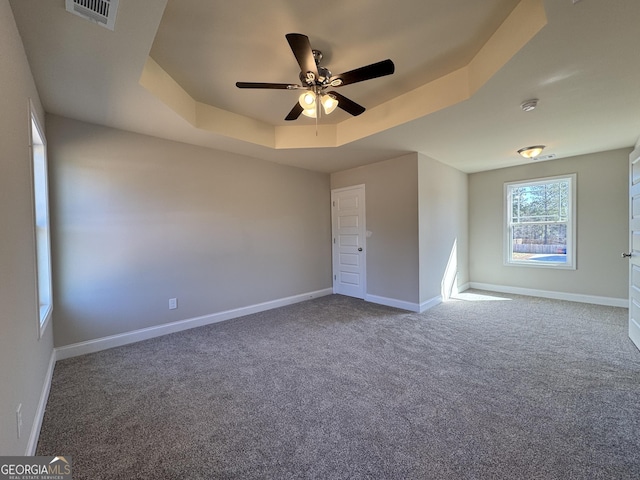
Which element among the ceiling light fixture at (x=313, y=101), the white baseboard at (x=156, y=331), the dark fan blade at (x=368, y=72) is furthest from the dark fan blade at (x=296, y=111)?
the white baseboard at (x=156, y=331)

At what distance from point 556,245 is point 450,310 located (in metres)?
2.46

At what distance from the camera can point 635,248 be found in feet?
9.05

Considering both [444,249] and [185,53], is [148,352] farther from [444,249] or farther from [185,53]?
[444,249]

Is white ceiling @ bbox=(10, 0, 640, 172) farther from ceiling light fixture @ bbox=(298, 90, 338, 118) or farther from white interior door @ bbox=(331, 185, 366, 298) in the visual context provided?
white interior door @ bbox=(331, 185, 366, 298)

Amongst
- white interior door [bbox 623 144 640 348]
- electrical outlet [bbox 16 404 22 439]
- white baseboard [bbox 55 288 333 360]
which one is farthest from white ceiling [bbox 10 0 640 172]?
white baseboard [bbox 55 288 333 360]

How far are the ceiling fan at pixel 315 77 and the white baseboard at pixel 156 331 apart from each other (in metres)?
2.88

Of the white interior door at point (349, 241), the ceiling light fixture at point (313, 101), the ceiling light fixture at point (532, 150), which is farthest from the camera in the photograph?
the white interior door at point (349, 241)

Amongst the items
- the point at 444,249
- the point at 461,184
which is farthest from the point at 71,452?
the point at 461,184

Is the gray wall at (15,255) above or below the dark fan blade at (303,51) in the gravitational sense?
below

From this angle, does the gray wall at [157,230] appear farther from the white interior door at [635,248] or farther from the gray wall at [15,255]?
the white interior door at [635,248]

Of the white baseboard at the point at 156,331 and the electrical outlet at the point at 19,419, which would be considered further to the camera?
the white baseboard at the point at 156,331

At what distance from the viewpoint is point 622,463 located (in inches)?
54.7

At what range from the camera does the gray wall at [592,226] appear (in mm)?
3984

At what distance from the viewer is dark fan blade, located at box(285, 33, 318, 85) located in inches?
62.4
